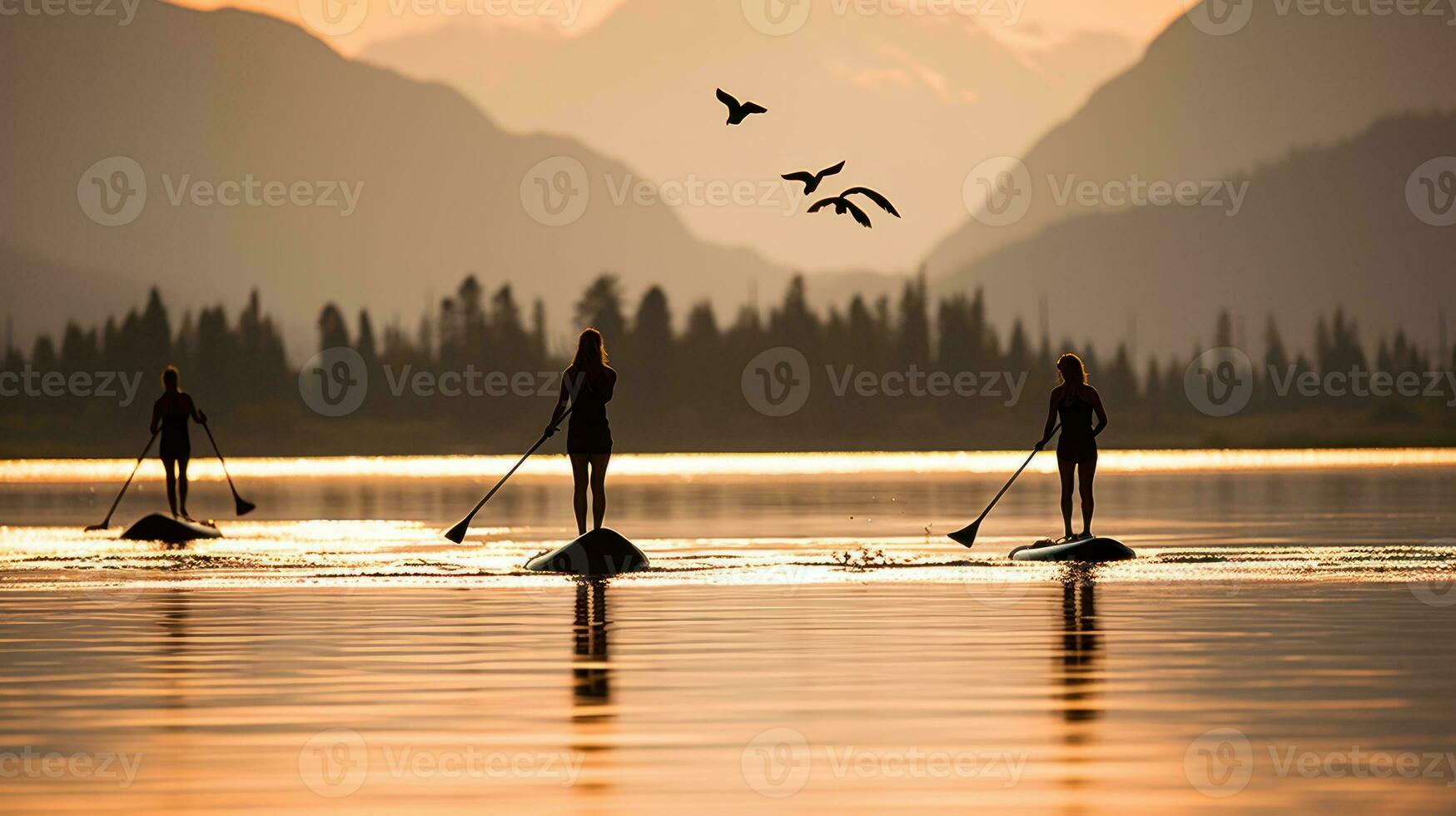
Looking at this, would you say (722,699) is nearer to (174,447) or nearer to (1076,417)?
(1076,417)

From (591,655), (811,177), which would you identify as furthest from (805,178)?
(591,655)

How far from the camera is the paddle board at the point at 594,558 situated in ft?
100

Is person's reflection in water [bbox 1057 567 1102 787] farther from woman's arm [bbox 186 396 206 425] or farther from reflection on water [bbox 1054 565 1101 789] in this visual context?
woman's arm [bbox 186 396 206 425]

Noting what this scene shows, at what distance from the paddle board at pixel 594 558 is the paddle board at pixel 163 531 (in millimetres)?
10282

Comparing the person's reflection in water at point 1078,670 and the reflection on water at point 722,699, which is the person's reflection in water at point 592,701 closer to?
the reflection on water at point 722,699

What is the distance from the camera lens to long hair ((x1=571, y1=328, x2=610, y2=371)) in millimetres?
29672

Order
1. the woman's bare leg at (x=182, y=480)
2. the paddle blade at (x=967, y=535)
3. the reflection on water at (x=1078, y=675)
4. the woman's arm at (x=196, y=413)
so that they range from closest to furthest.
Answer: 1. the reflection on water at (x=1078, y=675)
2. the paddle blade at (x=967, y=535)
3. the woman's arm at (x=196, y=413)
4. the woman's bare leg at (x=182, y=480)

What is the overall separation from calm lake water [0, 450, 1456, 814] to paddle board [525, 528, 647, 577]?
0.70 m

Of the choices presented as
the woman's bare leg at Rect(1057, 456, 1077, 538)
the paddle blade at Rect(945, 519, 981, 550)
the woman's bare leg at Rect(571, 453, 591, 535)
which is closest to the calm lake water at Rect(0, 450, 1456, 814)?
the paddle blade at Rect(945, 519, 981, 550)

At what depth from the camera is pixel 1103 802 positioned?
1205 centimetres

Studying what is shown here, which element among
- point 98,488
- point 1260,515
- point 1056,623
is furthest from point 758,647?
point 98,488

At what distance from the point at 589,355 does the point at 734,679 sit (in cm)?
1252

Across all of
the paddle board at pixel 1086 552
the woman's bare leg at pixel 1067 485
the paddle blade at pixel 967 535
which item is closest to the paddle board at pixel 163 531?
the paddle blade at pixel 967 535

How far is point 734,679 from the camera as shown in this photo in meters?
17.6
